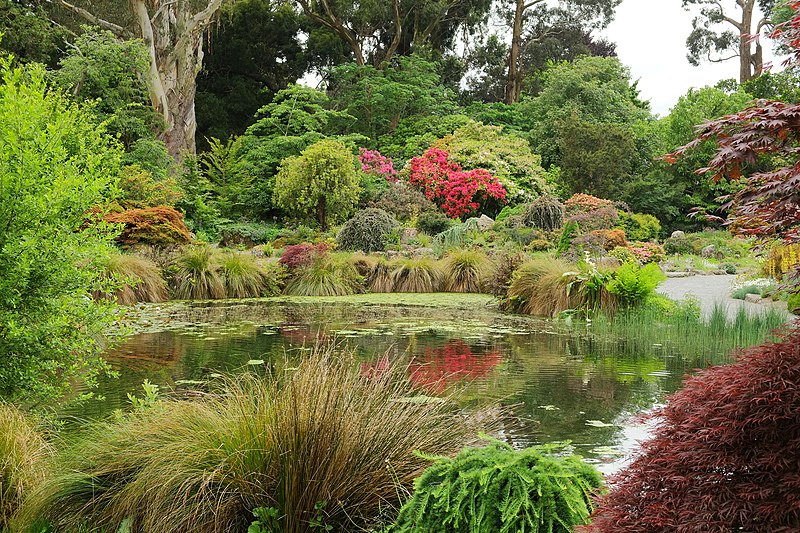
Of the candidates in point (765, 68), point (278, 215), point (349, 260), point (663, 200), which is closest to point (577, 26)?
point (663, 200)

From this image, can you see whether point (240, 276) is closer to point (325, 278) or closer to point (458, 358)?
point (325, 278)

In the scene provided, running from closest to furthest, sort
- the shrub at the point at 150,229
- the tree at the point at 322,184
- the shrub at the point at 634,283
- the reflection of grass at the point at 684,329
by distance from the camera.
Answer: the reflection of grass at the point at 684,329 → the shrub at the point at 634,283 → the shrub at the point at 150,229 → the tree at the point at 322,184

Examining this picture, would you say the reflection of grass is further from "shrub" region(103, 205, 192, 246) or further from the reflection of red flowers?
"shrub" region(103, 205, 192, 246)

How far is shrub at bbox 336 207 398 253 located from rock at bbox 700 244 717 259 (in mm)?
7614

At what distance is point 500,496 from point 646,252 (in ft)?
43.5

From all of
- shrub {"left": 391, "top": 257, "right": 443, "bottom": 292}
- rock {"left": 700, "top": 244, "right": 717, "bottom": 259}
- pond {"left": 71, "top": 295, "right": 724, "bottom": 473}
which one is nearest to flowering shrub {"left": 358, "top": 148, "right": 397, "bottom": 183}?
shrub {"left": 391, "top": 257, "right": 443, "bottom": 292}

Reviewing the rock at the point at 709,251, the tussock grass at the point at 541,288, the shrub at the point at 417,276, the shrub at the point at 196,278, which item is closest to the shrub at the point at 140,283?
the shrub at the point at 196,278

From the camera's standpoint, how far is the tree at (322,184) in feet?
58.8

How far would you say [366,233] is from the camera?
15977 millimetres

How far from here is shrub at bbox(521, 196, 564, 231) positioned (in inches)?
634

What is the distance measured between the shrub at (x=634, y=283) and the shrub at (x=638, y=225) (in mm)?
9306

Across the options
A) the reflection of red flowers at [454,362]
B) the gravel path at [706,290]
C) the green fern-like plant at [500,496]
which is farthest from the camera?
the gravel path at [706,290]

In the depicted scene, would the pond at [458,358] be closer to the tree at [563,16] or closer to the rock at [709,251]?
the rock at [709,251]

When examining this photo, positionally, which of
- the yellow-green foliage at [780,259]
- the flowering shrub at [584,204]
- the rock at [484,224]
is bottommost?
the yellow-green foliage at [780,259]
